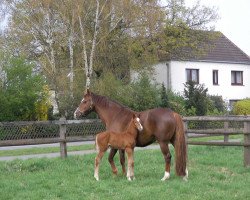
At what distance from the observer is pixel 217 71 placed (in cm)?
4612

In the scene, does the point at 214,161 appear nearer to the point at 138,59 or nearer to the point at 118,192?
the point at 118,192

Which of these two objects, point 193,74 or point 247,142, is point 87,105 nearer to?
point 247,142

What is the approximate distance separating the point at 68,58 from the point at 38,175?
22.3m

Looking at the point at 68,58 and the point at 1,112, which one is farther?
the point at 68,58

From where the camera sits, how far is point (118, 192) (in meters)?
9.33

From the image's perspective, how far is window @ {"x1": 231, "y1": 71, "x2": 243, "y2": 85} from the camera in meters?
47.3

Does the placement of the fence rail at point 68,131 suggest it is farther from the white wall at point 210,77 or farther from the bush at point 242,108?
the white wall at point 210,77

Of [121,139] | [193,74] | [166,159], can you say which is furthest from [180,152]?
[193,74]

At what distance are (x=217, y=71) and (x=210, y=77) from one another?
1162mm

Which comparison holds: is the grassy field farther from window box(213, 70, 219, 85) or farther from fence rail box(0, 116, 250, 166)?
window box(213, 70, 219, 85)

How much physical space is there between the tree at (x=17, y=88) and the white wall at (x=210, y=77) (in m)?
17.4

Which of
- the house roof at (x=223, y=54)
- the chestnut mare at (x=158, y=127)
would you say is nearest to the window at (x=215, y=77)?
the house roof at (x=223, y=54)

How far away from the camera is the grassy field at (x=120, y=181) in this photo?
9117 mm

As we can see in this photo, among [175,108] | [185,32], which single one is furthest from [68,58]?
[185,32]
